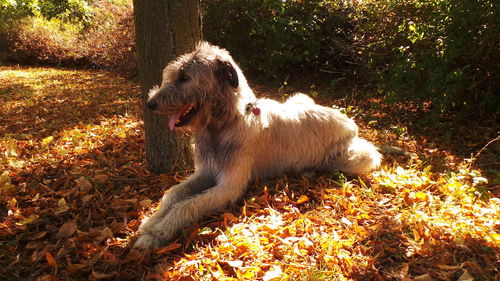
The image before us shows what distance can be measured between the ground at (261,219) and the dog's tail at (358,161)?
0.13m

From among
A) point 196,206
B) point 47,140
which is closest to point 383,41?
point 196,206

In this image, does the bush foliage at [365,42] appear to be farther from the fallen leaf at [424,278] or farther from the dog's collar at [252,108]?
the fallen leaf at [424,278]

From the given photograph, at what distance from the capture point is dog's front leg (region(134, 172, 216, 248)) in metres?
2.97

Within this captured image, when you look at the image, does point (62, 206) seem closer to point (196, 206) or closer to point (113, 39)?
point (196, 206)

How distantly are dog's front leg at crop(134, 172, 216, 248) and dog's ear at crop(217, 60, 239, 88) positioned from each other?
1175 millimetres

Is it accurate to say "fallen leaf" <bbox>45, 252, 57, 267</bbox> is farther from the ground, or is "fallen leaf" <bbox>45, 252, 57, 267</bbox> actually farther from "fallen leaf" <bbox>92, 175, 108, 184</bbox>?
"fallen leaf" <bbox>92, 175, 108, 184</bbox>

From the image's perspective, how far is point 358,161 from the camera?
4191mm

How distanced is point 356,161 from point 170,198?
2.51m

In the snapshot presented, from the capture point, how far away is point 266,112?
394 cm

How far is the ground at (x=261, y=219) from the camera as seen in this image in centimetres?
264

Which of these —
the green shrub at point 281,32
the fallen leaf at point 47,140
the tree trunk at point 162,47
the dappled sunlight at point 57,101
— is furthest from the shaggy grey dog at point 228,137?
the green shrub at point 281,32

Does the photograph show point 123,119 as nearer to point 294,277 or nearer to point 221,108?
point 221,108

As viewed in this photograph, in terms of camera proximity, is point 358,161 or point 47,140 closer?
point 358,161

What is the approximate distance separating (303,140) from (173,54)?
2.04 meters
